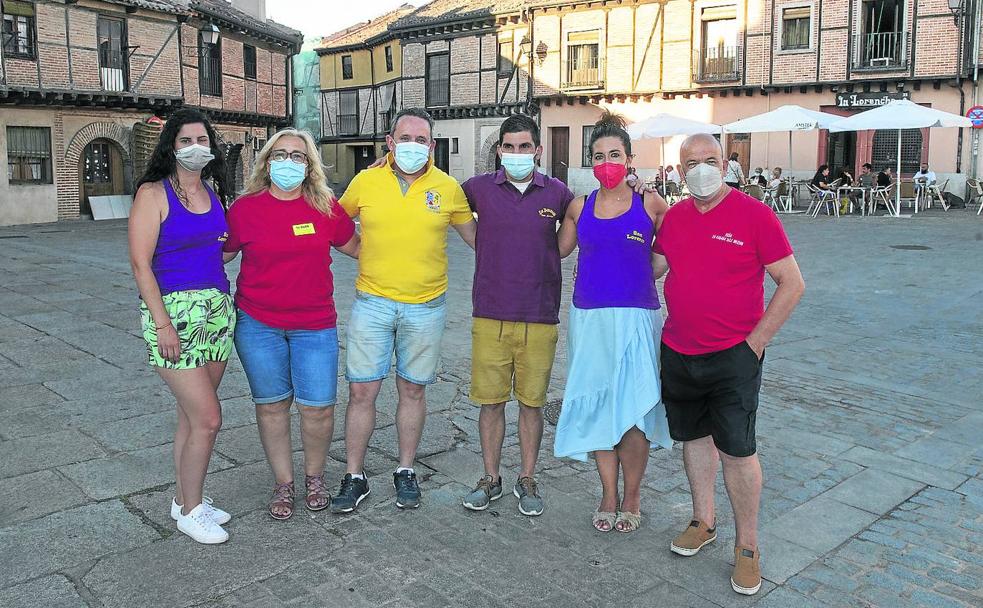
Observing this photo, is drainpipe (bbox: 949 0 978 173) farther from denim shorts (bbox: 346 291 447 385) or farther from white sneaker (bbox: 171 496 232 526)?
white sneaker (bbox: 171 496 232 526)

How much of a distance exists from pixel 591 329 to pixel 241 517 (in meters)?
1.76

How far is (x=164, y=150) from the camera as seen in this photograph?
11.5 feet

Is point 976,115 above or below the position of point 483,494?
above

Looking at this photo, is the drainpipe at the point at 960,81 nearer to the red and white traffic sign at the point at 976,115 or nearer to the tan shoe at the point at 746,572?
the red and white traffic sign at the point at 976,115

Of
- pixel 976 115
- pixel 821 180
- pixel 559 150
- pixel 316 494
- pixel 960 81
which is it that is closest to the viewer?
pixel 316 494

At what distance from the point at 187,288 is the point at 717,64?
26.6 meters

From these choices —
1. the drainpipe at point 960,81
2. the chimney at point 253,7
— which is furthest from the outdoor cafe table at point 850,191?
the chimney at point 253,7

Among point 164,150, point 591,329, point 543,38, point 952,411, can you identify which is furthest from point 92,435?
point 543,38

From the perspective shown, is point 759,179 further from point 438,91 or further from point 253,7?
point 253,7

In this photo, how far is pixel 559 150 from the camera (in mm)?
31984

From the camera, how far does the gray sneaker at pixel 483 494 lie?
3959 millimetres

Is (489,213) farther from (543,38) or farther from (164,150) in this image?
(543,38)

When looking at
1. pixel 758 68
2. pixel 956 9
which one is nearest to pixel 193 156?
pixel 956 9

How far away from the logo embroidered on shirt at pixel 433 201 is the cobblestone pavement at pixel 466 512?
1.37 meters
